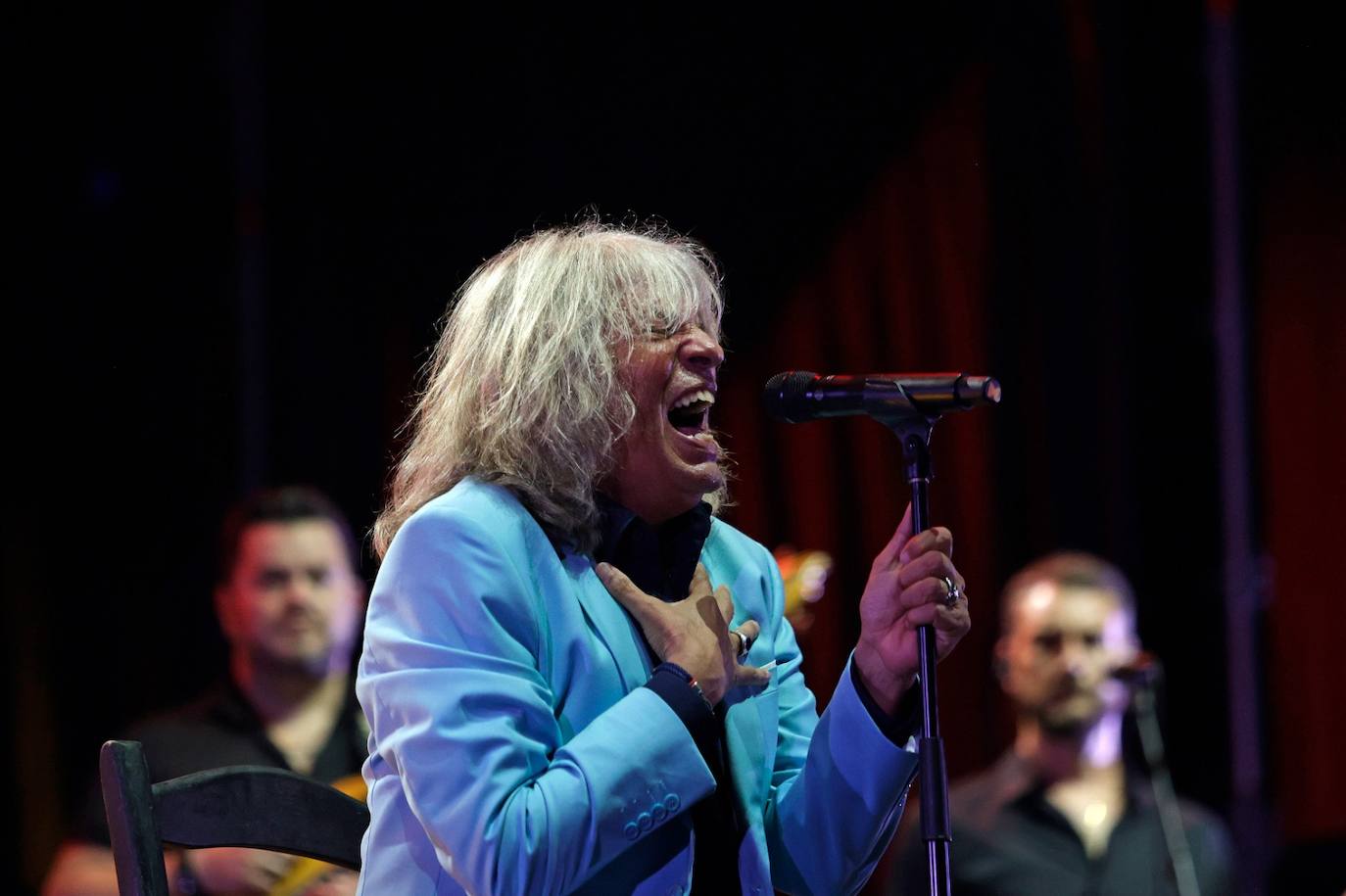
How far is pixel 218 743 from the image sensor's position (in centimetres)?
376

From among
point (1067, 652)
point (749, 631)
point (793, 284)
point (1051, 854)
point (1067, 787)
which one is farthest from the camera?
point (793, 284)

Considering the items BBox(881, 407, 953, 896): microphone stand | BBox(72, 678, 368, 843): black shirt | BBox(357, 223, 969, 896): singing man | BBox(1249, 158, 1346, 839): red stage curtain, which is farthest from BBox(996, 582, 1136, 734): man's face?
BBox(881, 407, 953, 896): microphone stand

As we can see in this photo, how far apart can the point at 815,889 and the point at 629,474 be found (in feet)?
2.07

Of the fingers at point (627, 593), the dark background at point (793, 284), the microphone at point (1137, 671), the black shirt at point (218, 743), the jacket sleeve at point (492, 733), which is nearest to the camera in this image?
the jacket sleeve at point (492, 733)

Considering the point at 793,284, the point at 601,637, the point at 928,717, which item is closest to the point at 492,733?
the point at 601,637

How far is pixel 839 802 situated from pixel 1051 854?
6.72 ft

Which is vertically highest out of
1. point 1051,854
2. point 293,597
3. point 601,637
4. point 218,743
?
point 601,637

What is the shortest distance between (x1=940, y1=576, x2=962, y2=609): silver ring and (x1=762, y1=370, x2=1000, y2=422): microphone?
0.20 meters

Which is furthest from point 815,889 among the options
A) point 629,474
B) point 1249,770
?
point 1249,770

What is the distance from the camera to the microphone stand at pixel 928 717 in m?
1.87

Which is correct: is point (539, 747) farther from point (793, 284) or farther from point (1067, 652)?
point (793, 284)

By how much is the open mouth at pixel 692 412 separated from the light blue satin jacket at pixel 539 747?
26 centimetres

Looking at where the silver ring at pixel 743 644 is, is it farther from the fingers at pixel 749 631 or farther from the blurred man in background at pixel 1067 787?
the blurred man in background at pixel 1067 787

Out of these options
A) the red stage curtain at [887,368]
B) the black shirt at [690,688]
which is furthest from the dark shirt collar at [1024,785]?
the black shirt at [690,688]
